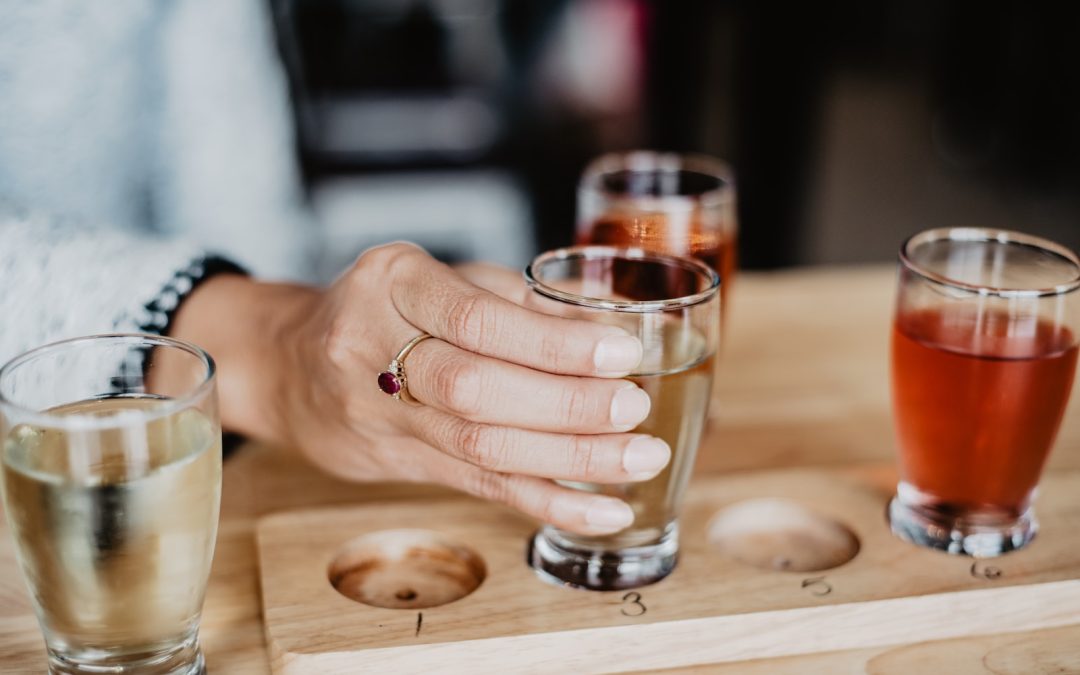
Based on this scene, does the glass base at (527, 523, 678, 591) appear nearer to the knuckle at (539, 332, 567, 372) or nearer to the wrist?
the knuckle at (539, 332, 567, 372)

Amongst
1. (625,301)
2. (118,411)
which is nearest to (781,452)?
(625,301)

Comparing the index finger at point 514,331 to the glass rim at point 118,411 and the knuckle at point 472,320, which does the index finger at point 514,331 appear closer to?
the knuckle at point 472,320

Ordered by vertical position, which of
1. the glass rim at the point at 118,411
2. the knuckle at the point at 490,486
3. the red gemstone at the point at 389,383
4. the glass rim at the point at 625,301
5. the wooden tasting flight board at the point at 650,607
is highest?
the glass rim at the point at 625,301

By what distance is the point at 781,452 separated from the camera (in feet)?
3.36

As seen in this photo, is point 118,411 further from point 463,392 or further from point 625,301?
point 625,301

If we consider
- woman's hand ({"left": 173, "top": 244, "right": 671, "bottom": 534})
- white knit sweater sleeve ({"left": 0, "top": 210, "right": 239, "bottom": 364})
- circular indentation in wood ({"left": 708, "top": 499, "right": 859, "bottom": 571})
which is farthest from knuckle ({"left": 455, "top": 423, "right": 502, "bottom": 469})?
white knit sweater sleeve ({"left": 0, "top": 210, "right": 239, "bottom": 364})

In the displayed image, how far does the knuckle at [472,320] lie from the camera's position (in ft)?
2.34

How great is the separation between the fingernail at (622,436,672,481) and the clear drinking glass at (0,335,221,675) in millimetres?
262

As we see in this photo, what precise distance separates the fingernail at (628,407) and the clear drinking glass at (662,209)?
0.30 m

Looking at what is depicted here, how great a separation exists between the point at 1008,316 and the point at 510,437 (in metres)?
0.36

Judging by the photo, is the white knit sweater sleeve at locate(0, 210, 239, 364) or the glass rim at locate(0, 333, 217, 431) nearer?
the glass rim at locate(0, 333, 217, 431)

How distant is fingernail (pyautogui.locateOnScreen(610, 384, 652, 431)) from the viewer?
27.5 inches

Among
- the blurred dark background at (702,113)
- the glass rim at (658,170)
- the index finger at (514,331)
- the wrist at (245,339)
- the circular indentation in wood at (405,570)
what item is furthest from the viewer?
the blurred dark background at (702,113)

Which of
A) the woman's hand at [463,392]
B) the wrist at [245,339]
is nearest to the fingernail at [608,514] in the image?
the woman's hand at [463,392]
